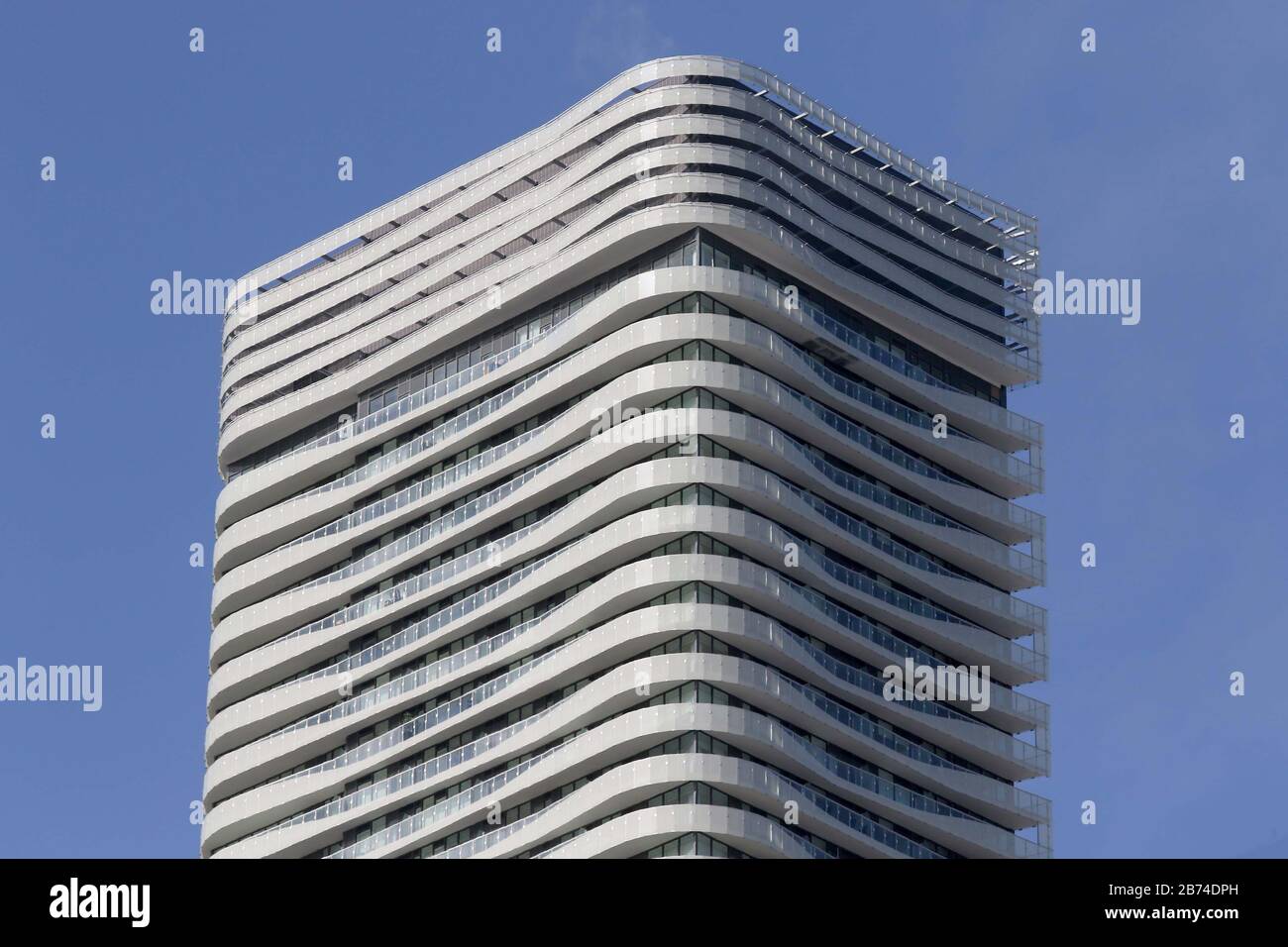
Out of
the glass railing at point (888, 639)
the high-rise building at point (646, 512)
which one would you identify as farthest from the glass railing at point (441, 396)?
the glass railing at point (888, 639)

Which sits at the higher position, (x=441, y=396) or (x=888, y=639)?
(x=441, y=396)

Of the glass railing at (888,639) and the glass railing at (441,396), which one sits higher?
the glass railing at (441,396)

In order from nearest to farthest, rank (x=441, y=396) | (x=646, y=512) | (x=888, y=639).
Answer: (x=646, y=512) < (x=888, y=639) < (x=441, y=396)

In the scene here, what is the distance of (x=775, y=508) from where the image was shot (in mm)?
166625

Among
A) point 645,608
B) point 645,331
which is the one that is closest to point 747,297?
point 645,331

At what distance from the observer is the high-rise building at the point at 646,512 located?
532ft

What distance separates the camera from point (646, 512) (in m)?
164

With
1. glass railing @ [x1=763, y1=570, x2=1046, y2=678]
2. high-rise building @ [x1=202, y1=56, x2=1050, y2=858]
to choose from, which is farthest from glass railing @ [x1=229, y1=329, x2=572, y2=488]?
glass railing @ [x1=763, y1=570, x2=1046, y2=678]

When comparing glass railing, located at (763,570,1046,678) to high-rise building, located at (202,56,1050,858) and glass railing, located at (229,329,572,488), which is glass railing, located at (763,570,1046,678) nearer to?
high-rise building, located at (202,56,1050,858)

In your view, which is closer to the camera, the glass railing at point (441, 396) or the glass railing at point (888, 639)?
the glass railing at point (888, 639)

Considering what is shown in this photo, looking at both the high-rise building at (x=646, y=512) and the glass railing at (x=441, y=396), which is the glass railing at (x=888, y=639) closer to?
the high-rise building at (x=646, y=512)

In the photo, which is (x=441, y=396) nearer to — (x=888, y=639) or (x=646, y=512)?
(x=646, y=512)

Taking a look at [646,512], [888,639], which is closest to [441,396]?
[646,512]

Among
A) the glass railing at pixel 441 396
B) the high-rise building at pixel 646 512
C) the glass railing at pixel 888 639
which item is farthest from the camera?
the glass railing at pixel 441 396
